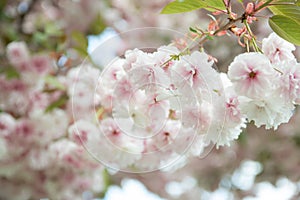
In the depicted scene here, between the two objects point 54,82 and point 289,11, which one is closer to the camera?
point 289,11

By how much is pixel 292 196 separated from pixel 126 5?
1.68 meters

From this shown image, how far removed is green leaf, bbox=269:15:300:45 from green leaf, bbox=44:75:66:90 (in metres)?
1.09

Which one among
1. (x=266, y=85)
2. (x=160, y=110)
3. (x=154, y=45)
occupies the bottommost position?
(x=154, y=45)

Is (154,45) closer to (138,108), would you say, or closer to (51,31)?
(51,31)

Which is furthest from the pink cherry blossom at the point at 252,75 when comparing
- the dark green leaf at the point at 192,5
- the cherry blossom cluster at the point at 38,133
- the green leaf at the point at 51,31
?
the green leaf at the point at 51,31

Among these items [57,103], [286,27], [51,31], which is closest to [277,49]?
[286,27]

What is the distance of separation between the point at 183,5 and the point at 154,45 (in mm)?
1545

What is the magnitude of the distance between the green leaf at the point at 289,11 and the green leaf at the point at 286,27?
2cm

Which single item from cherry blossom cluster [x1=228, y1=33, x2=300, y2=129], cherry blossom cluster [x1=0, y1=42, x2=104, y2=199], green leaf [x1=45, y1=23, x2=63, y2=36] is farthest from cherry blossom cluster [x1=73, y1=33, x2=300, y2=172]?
green leaf [x1=45, y1=23, x2=63, y2=36]

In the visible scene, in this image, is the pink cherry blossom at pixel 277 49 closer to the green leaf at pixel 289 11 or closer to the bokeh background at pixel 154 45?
the green leaf at pixel 289 11

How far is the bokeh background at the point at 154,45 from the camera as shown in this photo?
1992 millimetres

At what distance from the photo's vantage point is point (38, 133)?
170 centimetres

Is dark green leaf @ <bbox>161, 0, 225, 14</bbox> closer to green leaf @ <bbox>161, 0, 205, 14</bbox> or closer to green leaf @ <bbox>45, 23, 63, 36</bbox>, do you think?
green leaf @ <bbox>161, 0, 205, 14</bbox>

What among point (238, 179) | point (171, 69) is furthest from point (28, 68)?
point (238, 179)
